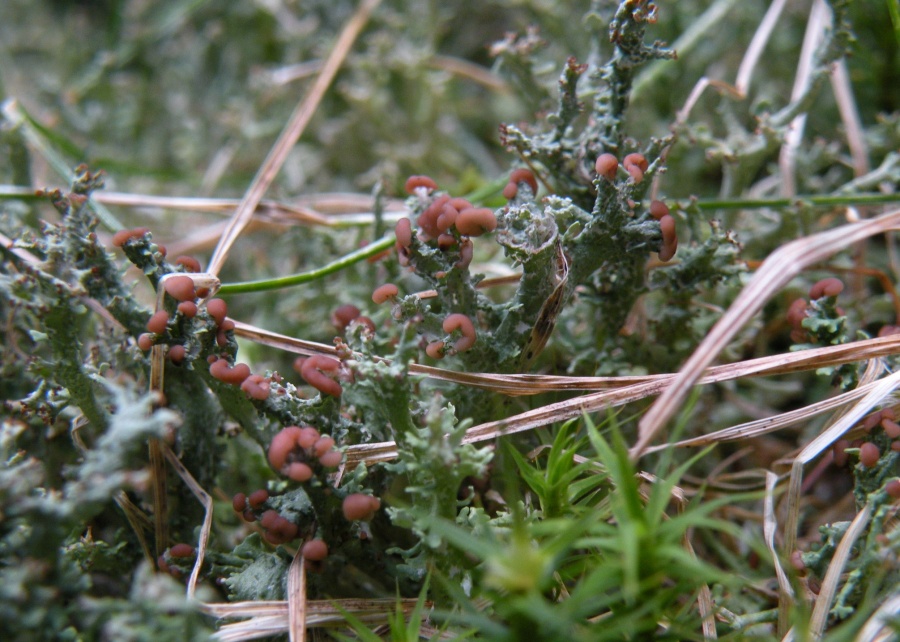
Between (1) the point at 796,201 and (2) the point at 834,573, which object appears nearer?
(2) the point at 834,573

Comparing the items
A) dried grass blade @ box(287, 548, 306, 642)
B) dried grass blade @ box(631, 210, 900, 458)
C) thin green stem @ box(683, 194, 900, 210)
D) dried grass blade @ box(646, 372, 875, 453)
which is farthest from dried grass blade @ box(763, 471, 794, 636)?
dried grass blade @ box(287, 548, 306, 642)

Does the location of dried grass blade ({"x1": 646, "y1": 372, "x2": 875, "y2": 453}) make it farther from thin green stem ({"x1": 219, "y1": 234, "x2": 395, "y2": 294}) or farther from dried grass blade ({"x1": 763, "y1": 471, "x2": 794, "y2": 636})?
thin green stem ({"x1": 219, "y1": 234, "x2": 395, "y2": 294})

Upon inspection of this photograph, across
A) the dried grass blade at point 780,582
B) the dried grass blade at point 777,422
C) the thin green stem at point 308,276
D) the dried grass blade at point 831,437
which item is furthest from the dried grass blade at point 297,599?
the dried grass blade at point 831,437

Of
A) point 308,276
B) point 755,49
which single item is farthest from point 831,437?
point 755,49

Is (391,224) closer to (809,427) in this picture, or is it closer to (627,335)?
(627,335)

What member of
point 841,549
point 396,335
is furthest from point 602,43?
point 841,549

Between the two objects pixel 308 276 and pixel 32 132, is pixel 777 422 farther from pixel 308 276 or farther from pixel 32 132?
pixel 32 132
